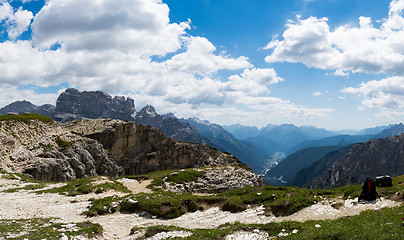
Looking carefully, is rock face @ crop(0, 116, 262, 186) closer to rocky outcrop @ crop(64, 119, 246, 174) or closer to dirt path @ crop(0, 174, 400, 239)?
rocky outcrop @ crop(64, 119, 246, 174)

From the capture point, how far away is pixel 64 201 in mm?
34688

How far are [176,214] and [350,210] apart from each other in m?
17.8

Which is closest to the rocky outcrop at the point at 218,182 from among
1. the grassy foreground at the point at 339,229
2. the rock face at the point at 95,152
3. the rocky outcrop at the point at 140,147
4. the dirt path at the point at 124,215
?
the rock face at the point at 95,152

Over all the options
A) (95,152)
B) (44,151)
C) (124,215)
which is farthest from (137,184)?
(95,152)

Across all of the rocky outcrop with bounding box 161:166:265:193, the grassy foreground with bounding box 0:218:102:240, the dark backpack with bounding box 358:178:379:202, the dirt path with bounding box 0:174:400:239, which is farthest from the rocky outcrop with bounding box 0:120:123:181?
the dark backpack with bounding box 358:178:379:202

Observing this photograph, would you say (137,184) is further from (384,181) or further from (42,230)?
(384,181)

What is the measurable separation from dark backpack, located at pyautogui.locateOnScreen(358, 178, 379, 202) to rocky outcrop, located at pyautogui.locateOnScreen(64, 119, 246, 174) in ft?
296

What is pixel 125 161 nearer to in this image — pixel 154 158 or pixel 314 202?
pixel 154 158

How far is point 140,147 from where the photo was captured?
135m

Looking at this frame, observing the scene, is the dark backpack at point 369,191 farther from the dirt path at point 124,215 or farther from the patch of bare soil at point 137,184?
the patch of bare soil at point 137,184

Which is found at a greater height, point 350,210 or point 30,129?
point 30,129

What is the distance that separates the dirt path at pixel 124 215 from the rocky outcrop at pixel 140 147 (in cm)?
8117

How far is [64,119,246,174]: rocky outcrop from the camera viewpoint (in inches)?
4717

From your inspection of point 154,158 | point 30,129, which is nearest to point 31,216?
point 30,129
